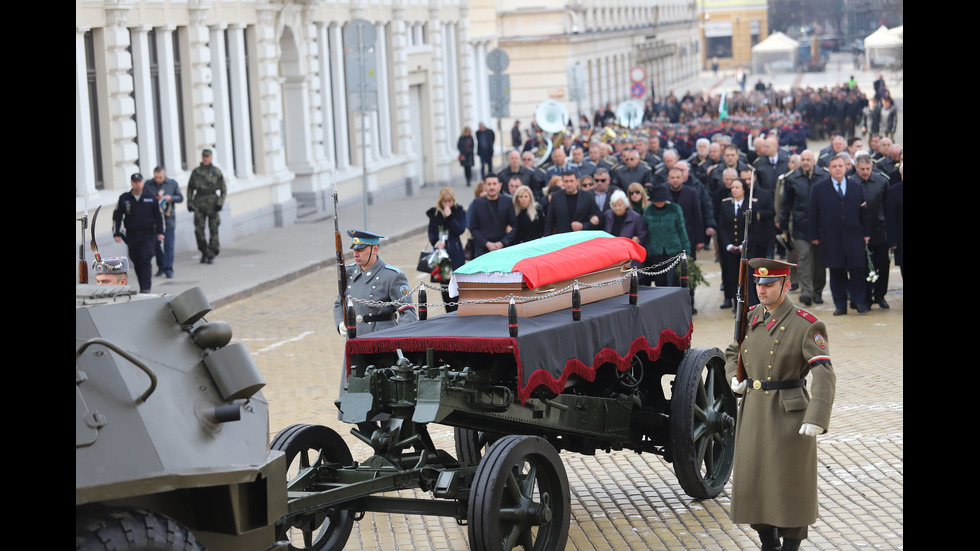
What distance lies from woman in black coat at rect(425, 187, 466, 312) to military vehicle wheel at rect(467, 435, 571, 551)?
763 centimetres

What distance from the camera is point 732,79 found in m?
102

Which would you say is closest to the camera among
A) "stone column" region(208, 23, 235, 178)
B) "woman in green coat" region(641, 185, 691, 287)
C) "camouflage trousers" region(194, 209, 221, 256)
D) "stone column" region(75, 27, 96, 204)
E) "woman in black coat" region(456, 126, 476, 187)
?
"woman in green coat" region(641, 185, 691, 287)

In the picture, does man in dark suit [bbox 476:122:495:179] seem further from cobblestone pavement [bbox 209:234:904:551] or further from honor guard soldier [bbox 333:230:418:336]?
honor guard soldier [bbox 333:230:418:336]

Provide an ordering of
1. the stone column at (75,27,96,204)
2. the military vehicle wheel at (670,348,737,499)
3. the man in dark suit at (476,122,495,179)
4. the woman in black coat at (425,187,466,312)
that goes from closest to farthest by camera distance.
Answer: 1. the military vehicle wheel at (670,348,737,499)
2. the woman in black coat at (425,187,466,312)
3. the stone column at (75,27,96,204)
4. the man in dark suit at (476,122,495,179)

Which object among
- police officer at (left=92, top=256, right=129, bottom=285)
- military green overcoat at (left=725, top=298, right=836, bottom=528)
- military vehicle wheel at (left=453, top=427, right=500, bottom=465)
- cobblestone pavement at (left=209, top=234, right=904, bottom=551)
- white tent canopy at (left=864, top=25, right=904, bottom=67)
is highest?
white tent canopy at (left=864, top=25, right=904, bottom=67)

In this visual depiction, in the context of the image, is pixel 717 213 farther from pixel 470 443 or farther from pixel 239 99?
pixel 239 99

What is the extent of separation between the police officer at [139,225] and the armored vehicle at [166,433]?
12483mm

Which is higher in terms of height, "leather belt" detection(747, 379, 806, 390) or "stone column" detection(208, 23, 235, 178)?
"stone column" detection(208, 23, 235, 178)

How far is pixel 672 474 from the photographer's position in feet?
32.4

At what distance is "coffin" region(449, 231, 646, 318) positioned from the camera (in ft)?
27.2

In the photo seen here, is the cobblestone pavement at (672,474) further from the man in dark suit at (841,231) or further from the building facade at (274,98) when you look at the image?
the building facade at (274,98)

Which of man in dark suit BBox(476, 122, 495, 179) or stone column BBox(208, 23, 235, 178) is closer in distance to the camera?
stone column BBox(208, 23, 235, 178)

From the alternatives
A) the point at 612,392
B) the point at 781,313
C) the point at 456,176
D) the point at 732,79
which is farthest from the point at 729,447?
the point at 732,79

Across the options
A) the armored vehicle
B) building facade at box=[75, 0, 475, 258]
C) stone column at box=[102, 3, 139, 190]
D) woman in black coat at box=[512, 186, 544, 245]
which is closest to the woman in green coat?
woman in black coat at box=[512, 186, 544, 245]
